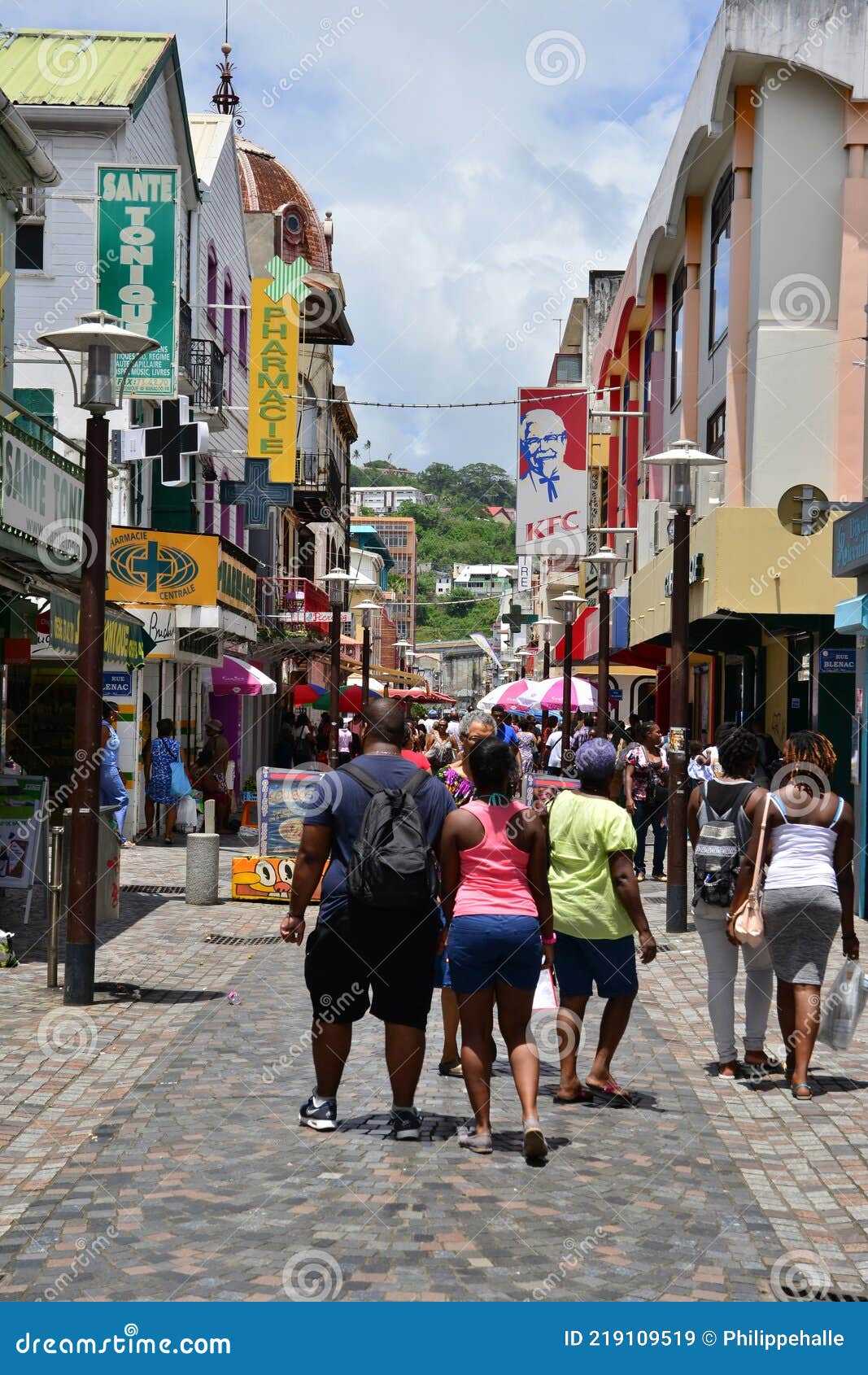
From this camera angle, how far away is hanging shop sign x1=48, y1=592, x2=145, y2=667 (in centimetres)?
1359

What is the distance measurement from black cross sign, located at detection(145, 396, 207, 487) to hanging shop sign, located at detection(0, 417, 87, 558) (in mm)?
5097

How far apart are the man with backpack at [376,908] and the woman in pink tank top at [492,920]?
0.12m

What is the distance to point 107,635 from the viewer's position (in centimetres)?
1617

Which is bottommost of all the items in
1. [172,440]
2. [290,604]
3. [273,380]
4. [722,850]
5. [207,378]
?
[722,850]

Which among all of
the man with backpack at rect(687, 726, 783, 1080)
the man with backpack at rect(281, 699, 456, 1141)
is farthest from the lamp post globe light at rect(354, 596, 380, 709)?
the man with backpack at rect(281, 699, 456, 1141)

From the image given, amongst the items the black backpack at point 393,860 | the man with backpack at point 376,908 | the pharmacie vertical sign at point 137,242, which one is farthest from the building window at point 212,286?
the black backpack at point 393,860

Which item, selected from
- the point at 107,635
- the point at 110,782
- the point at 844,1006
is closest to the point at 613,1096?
the point at 844,1006

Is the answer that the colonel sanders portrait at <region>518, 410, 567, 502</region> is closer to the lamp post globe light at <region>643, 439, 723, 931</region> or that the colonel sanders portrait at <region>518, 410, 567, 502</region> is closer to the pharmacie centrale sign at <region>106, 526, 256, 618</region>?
the pharmacie centrale sign at <region>106, 526, 256, 618</region>

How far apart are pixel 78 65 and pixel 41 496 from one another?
1251cm

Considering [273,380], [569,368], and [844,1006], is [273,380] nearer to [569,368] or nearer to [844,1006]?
[844,1006]

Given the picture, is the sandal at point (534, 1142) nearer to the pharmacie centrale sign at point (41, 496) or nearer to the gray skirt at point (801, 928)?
the gray skirt at point (801, 928)

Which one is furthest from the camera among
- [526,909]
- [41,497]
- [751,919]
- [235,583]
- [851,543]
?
[235,583]

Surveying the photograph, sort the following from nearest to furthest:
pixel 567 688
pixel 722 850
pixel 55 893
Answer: pixel 722 850, pixel 55 893, pixel 567 688

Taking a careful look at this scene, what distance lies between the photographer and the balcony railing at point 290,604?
118 ft
